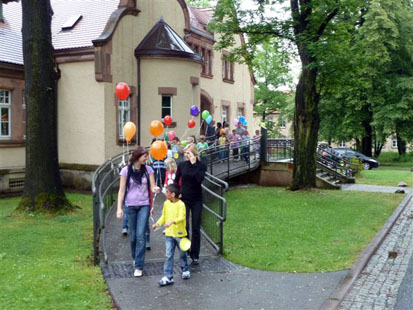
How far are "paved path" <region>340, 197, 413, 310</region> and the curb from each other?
73 mm

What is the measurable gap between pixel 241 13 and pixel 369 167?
2187cm

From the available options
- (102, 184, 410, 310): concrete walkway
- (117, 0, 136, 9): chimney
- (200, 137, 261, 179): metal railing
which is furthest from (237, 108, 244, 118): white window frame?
(102, 184, 410, 310): concrete walkway

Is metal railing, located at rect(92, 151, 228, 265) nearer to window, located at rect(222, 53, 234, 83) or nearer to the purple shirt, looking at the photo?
the purple shirt

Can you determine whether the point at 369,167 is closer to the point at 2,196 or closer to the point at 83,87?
the point at 83,87

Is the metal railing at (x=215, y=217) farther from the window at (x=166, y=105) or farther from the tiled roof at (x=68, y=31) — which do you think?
the tiled roof at (x=68, y=31)

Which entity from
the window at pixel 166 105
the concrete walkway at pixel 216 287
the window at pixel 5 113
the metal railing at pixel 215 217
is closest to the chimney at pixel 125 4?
the window at pixel 166 105

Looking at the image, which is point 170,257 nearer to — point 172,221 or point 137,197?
point 172,221

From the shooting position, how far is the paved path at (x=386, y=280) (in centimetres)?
677

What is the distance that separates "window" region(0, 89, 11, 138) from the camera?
1825 centimetres

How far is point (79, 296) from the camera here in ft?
21.1

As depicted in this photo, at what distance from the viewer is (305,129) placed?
18.4 meters

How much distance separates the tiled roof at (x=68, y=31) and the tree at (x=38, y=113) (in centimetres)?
592

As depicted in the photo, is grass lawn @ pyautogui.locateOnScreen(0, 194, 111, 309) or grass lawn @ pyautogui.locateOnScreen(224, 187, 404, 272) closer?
grass lawn @ pyautogui.locateOnScreen(0, 194, 111, 309)

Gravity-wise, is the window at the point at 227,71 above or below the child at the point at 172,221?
above
